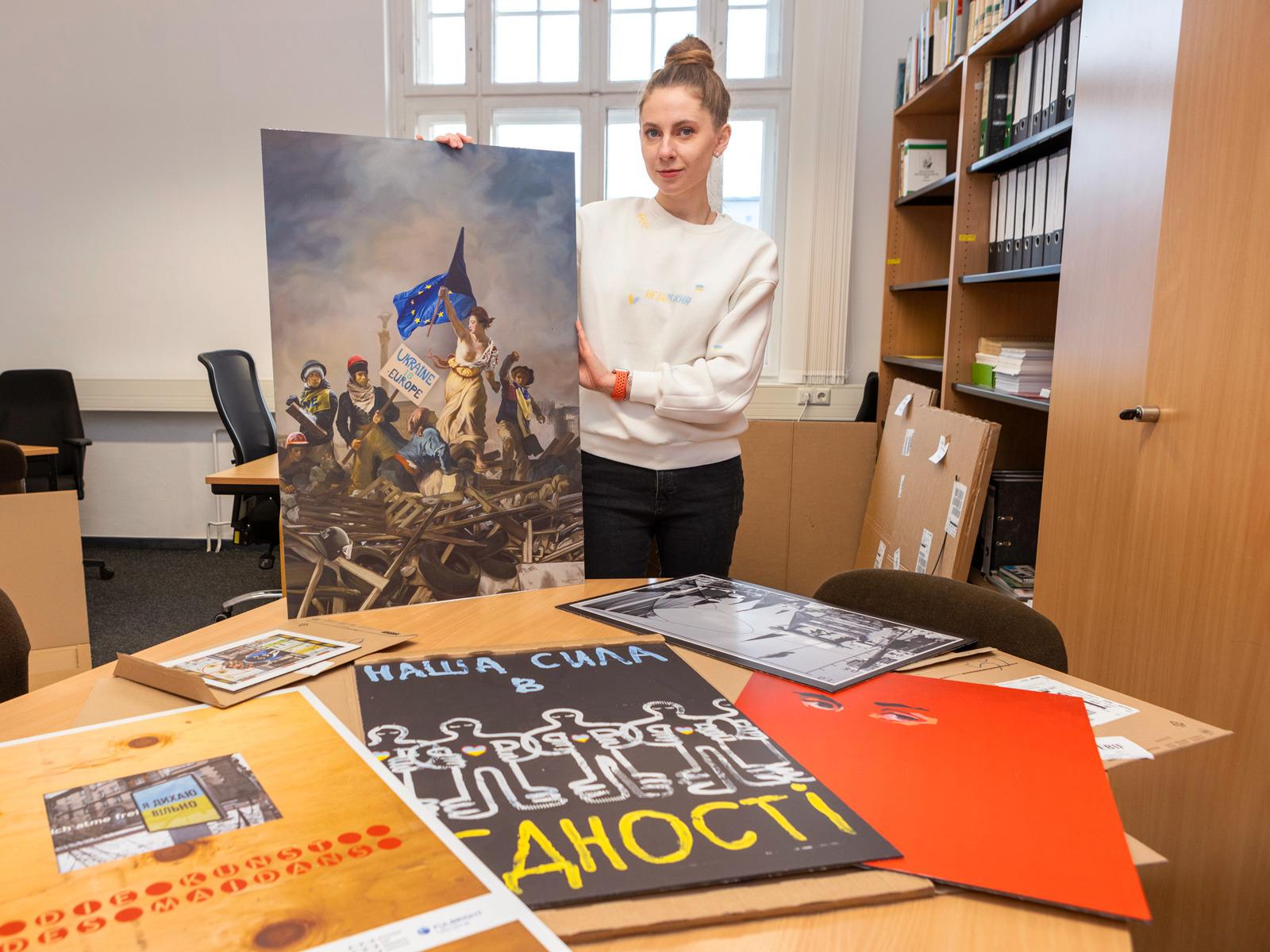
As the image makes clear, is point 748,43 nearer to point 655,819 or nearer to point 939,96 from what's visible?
point 939,96

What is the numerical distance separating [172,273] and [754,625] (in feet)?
15.2

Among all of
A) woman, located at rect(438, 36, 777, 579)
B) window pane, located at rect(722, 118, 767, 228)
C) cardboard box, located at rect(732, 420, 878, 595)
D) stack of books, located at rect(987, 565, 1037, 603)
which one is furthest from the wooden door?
window pane, located at rect(722, 118, 767, 228)

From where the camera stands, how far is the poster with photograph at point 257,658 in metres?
0.97

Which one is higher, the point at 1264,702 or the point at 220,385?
the point at 220,385

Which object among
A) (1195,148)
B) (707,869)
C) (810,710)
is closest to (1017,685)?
(810,710)

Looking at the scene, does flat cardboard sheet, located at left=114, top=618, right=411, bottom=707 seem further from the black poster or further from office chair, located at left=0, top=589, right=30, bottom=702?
office chair, located at left=0, top=589, right=30, bottom=702

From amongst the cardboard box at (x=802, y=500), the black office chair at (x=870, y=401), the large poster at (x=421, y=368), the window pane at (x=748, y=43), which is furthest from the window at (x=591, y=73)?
the large poster at (x=421, y=368)

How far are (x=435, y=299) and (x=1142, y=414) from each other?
1.34 metres

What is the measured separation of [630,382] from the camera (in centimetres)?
155

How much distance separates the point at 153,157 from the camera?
189 inches

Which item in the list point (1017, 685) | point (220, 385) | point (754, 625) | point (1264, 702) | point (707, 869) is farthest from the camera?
point (220, 385)

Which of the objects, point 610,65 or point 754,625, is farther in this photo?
point 610,65

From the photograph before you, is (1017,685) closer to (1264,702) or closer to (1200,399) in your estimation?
(1264,702)

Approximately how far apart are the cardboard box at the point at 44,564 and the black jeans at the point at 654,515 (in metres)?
1.23
